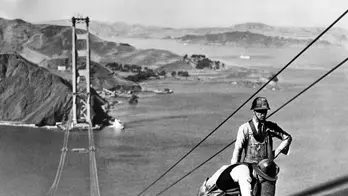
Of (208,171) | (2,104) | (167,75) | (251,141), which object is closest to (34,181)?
(208,171)

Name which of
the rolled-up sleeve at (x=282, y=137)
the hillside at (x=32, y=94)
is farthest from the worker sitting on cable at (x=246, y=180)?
the hillside at (x=32, y=94)

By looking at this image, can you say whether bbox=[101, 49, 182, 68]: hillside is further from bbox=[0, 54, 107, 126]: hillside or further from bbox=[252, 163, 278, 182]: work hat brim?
bbox=[252, 163, 278, 182]: work hat brim

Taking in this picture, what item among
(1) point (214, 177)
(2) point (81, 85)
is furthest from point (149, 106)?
(1) point (214, 177)

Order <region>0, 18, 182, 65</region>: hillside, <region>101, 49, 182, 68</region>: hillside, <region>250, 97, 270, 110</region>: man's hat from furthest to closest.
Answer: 1. <region>101, 49, 182, 68</region>: hillside
2. <region>0, 18, 182, 65</region>: hillside
3. <region>250, 97, 270, 110</region>: man's hat

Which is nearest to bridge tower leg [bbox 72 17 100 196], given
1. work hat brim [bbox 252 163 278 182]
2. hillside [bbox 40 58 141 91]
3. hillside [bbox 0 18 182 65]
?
hillside [bbox 40 58 141 91]

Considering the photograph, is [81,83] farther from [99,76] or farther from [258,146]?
[258,146]

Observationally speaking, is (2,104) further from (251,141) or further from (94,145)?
(251,141)
